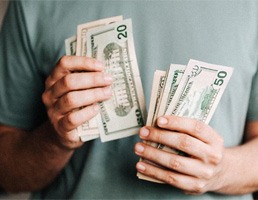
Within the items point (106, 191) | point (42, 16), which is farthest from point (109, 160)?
point (42, 16)

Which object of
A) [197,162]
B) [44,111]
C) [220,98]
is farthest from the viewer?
[44,111]

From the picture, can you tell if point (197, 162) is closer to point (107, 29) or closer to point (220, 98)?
point (220, 98)

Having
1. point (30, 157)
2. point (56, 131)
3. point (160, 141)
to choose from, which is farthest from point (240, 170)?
point (30, 157)

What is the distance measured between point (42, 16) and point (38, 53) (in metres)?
0.11

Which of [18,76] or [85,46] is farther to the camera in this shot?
[18,76]

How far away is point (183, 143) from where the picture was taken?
38.3 inches

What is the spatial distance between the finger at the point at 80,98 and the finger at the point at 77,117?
15 mm

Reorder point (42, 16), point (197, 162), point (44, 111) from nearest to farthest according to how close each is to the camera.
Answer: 1. point (197, 162)
2. point (42, 16)
3. point (44, 111)

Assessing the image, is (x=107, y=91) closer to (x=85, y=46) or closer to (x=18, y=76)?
(x=85, y=46)

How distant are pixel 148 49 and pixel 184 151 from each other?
0.32 meters

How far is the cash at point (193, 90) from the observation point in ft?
3.46

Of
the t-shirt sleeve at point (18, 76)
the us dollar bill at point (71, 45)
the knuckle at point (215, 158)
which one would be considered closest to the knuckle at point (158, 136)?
the knuckle at point (215, 158)

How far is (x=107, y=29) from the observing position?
1.15 meters

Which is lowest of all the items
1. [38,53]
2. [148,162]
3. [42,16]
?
[148,162]
